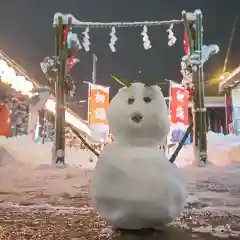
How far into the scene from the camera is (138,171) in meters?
1.65

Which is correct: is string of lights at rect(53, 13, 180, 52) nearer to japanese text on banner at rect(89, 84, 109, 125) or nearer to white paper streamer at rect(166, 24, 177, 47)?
white paper streamer at rect(166, 24, 177, 47)

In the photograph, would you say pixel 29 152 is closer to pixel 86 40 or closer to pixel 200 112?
pixel 86 40

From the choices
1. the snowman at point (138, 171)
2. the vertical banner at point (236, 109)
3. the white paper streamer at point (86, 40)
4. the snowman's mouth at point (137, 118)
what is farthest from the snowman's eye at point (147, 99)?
the vertical banner at point (236, 109)

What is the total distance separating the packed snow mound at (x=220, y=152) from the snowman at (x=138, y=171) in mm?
6638

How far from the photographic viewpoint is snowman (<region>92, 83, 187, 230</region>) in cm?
164

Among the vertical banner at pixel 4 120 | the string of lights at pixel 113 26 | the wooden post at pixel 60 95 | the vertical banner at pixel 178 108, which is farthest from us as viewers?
the vertical banner at pixel 4 120

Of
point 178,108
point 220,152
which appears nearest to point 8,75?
point 178,108

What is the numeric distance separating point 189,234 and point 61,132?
20.1 feet

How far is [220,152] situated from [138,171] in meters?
8.19

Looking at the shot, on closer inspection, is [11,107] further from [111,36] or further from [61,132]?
[111,36]

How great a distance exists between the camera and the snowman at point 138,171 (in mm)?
1643

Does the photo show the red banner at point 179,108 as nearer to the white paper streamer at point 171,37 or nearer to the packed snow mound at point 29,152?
the packed snow mound at point 29,152

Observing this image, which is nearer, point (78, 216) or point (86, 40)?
point (78, 216)

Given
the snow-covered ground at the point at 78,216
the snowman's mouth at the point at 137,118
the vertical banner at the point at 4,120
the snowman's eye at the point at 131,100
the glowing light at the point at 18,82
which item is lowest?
the snow-covered ground at the point at 78,216
